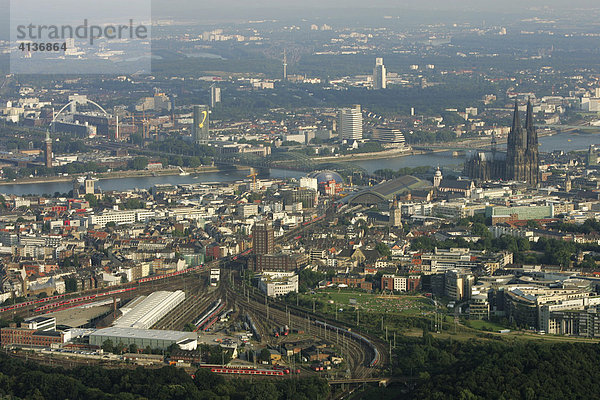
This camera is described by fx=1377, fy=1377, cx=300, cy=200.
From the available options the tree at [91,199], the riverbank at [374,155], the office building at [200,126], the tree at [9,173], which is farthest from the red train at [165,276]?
the office building at [200,126]

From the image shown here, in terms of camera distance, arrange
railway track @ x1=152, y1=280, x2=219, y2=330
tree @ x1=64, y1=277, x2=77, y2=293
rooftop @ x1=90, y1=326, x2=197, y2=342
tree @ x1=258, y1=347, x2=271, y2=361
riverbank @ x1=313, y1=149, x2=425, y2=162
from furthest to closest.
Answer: riverbank @ x1=313, y1=149, x2=425, y2=162, tree @ x1=64, y1=277, x2=77, y2=293, railway track @ x1=152, y1=280, x2=219, y2=330, rooftop @ x1=90, y1=326, x2=197, y2=342, tree @ x1=258, y1=347, x2=271, y2=361

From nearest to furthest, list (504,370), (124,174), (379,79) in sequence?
1. (504,370)
2. (124,174)
3. (379,79)

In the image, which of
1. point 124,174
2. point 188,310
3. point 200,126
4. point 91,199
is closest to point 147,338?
point 188,310

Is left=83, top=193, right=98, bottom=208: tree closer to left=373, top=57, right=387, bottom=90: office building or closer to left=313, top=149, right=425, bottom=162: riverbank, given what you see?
left=313, top=149, right=425, bottom=162: riverbank

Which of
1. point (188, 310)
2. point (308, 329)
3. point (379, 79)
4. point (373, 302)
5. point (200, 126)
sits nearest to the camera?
point (308, 329)

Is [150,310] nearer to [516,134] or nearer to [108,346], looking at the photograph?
[108,346]

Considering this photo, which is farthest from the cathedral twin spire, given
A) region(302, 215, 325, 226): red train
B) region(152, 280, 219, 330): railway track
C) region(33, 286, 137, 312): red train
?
region(33, 286, 137, 312): red train

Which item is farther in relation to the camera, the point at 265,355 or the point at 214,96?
the point at 214,96

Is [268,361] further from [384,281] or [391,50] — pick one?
[391,50]
